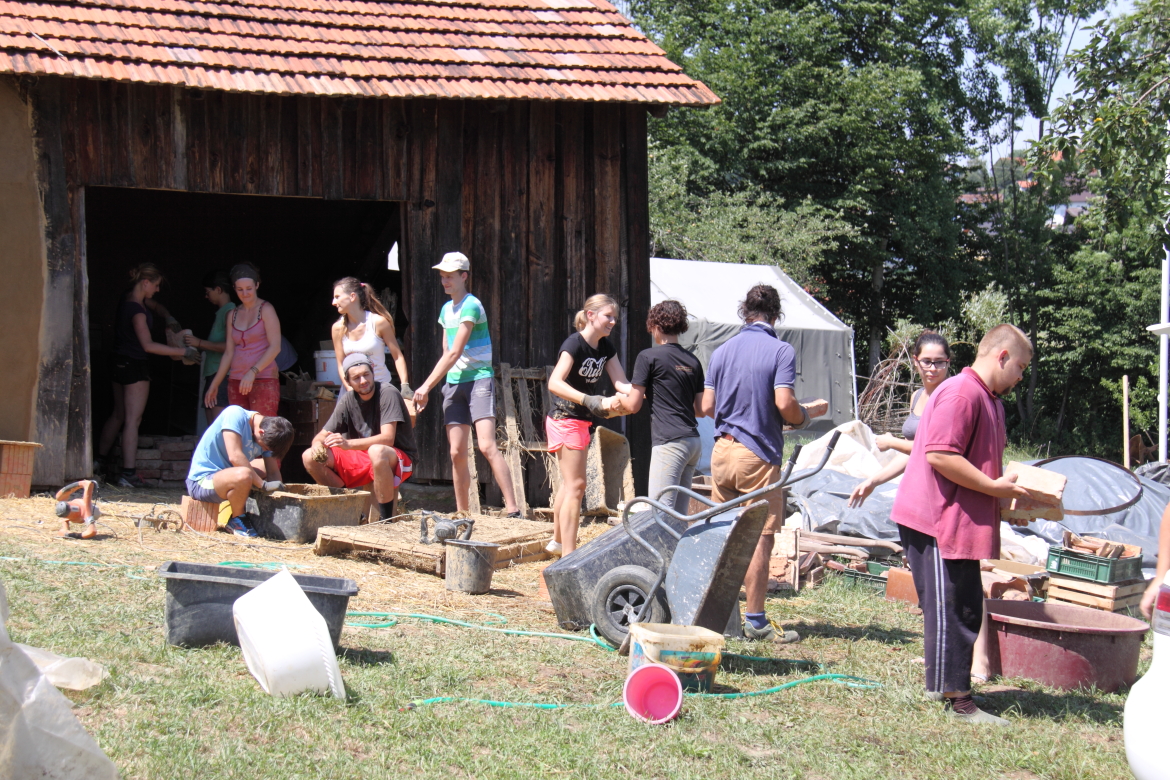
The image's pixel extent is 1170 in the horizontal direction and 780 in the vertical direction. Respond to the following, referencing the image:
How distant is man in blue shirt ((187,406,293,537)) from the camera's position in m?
6.67

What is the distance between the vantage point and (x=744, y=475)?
206 inches

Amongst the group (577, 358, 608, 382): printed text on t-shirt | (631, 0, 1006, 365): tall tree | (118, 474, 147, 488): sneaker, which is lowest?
(118, 474, 147, 488): sneaker

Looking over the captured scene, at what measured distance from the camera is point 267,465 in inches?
278

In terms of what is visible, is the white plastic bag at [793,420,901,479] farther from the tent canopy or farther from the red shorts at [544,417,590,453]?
the tent canopy

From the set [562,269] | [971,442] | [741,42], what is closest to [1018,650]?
[971,442]

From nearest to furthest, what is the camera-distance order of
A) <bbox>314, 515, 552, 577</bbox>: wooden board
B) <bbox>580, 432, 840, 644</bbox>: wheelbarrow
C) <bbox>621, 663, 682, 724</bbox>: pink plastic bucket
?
<bbox>621, 663, 682, 724</bbox>: pink plastic bucket < <bbox>580, 432, 840, 644</bbox>: wheelbarrow < <bbox>314, 515, 552, 577</bbox>: wooden board

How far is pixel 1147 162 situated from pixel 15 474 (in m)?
9.15

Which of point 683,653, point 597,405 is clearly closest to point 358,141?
point 597,405

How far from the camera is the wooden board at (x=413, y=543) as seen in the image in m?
6.28

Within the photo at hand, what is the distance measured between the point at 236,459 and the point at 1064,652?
4.98m

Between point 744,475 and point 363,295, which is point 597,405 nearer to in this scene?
point 744,475

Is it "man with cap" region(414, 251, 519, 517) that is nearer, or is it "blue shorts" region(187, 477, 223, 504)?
"blue shorts" region(187, 477, 223, 504)

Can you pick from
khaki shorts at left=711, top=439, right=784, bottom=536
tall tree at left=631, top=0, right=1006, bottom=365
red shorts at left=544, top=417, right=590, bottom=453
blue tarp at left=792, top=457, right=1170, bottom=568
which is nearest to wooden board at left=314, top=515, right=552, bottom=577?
red shorts at left=544, top=417, right=590, bottom=453

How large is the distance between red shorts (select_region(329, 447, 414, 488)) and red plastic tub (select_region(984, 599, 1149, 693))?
13.9ft
